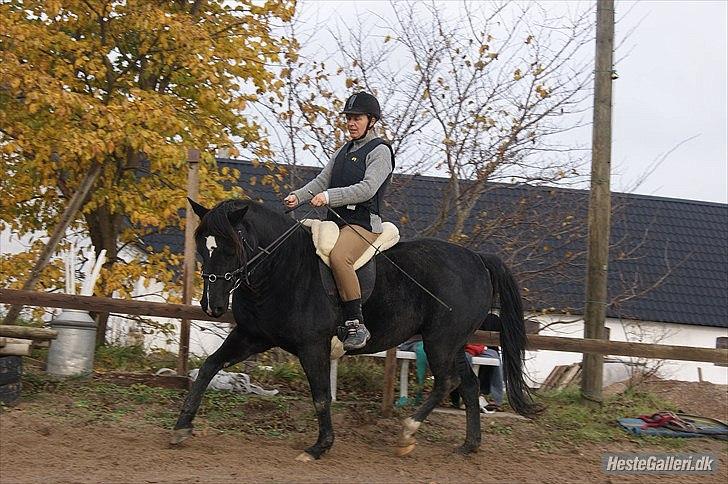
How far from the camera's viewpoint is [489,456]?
7559mm

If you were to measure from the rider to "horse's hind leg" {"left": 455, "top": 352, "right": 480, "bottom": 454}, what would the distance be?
128 centimetres

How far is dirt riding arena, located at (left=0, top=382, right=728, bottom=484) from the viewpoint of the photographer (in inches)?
234

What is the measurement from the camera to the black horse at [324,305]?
638cm

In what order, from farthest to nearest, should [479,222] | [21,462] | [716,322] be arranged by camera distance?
[716,322], [479,222], [21,462]

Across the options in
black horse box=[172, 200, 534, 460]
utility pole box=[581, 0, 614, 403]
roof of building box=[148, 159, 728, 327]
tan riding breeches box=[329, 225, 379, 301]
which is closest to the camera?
black horse box=[172, 200, 534, 460]

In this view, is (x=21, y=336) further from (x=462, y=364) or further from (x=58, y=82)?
(x=462, y=364)

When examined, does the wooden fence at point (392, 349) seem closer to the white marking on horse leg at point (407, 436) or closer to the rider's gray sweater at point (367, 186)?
the white marking on horse leg at point (407, 436)

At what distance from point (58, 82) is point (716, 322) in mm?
18370

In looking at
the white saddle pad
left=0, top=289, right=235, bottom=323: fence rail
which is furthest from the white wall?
the white saddle pad

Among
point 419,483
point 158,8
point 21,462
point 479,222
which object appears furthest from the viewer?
point 479,222

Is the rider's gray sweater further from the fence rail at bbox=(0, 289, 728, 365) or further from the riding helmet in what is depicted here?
the fence rail at bbox=(0, 289, 728, 365)

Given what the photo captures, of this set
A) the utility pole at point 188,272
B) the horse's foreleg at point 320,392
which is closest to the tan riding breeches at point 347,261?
the horse's foreleg at point 320,392

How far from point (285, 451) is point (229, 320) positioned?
1616 mm

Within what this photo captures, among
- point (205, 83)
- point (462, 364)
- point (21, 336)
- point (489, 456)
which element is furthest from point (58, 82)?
point (489, 456)
